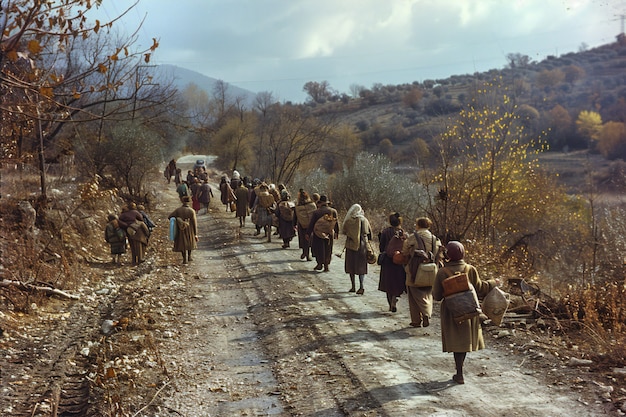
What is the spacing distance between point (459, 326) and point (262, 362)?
9.38ft

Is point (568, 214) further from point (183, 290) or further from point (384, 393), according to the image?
point (384, 393)

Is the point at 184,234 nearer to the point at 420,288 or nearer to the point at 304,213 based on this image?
the point at 304,213

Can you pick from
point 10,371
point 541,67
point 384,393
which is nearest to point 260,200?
point 10,371

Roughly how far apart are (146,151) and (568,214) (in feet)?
76.1

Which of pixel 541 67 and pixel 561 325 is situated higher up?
pixel 541 67

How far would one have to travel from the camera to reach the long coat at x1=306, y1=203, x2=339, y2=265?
13336mm

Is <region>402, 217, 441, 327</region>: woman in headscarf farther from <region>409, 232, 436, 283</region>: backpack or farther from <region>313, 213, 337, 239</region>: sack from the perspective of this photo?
<region>313, 213, 337, 239</region>: sack

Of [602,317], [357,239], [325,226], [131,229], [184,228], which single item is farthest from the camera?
[131,229]

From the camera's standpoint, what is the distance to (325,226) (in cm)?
1318

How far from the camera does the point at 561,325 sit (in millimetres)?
8969

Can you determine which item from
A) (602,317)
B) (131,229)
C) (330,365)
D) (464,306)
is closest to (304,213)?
(131,229)

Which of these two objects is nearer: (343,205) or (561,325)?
(561,325)

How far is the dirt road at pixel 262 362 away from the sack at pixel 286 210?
13.1 feet

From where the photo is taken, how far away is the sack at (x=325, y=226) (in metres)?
13.2
